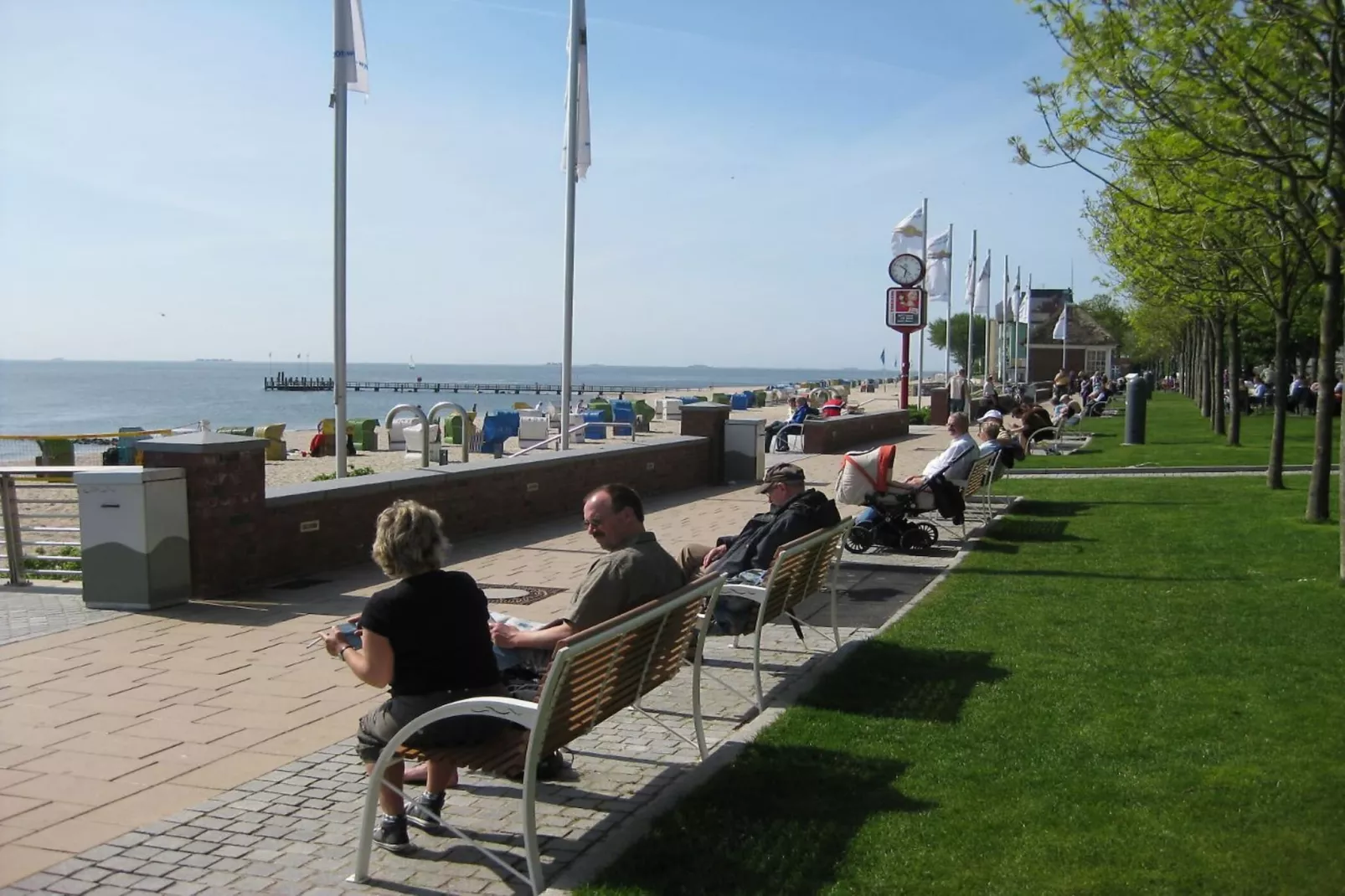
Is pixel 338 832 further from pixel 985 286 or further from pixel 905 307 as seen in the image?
pixel 985 286

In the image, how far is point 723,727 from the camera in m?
5.52

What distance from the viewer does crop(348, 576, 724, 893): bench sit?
3.65m

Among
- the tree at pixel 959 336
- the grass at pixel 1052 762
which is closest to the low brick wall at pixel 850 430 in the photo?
the grass at pixel 1052 762

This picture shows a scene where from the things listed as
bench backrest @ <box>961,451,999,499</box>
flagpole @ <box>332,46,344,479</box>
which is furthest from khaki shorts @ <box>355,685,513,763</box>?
flagpole @ <box>332,46,344,479</box>

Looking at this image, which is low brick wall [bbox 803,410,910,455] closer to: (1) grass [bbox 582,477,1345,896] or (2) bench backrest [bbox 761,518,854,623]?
(1) grass [bbox 582,477,1345,896]

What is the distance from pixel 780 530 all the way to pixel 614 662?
9.90ft

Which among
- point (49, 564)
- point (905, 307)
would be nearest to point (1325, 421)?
point (49, 564)

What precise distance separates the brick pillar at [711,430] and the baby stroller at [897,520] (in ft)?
21.4

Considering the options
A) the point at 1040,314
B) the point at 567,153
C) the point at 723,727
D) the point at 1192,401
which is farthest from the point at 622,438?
the point at 1040,314


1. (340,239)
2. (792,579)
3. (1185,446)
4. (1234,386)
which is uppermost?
(340,239)

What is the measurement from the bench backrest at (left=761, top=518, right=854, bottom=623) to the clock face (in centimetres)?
2605

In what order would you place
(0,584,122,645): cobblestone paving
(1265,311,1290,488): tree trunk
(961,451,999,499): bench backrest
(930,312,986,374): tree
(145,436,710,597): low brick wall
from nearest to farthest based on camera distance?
(0,584,122,645): cobblestone paving, (145,436,710,597): low brick wall, (961,451,999,499): bench backrest, (1265,311,1290,488): tree trunk, (930,312,986,374): tree

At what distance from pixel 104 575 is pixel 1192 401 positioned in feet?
153

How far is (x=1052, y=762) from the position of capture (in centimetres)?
474
